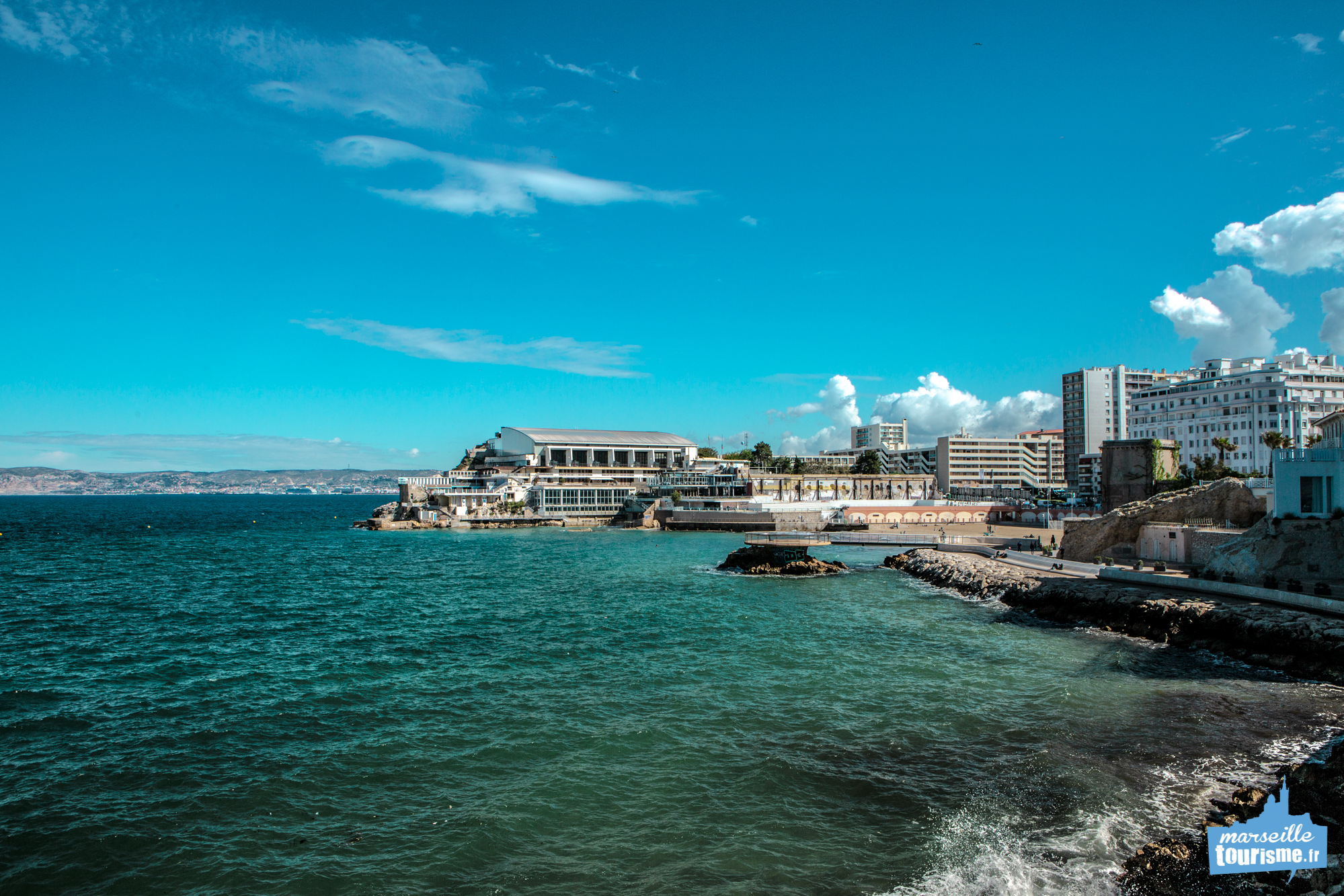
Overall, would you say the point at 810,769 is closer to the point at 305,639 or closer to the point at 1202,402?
the point at 305,639

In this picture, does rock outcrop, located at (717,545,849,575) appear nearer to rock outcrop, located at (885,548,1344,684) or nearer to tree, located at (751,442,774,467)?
rock outcrop, located at (885,548,1344,684)

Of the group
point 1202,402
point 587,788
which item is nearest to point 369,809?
point 587,788

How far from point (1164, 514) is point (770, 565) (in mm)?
24458

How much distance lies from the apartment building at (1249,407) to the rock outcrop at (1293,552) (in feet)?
206

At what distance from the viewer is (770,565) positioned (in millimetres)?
52750

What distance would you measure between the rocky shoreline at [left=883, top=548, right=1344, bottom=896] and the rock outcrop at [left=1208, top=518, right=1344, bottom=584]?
3975 mm

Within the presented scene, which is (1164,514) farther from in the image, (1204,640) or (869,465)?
(869,465)

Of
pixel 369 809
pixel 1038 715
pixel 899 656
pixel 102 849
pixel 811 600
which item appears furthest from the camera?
pixel 811 600

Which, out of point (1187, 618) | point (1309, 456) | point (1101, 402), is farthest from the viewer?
point (1101, 402)

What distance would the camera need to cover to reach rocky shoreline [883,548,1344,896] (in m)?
11.6

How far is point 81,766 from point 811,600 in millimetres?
31964

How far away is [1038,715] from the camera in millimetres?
19812

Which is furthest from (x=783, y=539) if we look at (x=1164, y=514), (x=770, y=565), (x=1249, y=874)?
(x=1249, y=874)

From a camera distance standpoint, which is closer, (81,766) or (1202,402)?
(81,766)
